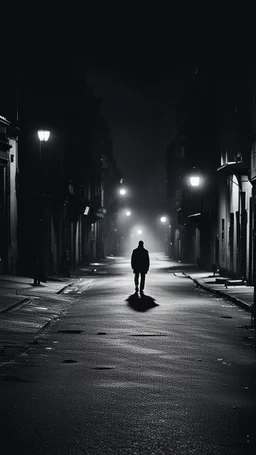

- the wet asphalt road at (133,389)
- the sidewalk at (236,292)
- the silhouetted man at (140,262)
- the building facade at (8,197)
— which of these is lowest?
the wet asphalt road at (133,389)

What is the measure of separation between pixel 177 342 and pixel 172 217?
81.0m

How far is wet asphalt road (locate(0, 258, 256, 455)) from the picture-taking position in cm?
694

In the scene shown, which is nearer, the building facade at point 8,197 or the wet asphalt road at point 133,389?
the wet asphalt road at point 133,389

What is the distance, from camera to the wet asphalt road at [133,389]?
22.8 feet

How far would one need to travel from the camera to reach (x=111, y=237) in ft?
337

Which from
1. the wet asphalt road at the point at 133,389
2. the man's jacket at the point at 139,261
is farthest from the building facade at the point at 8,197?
the wet asphalt road at the point at 133,389

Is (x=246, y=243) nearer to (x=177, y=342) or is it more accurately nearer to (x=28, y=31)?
(x=28, y=31)

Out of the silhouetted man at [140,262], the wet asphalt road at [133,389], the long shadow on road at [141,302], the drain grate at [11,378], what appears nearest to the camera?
the wet asphalt road at [133,389]

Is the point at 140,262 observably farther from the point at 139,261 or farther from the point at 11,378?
the point at 11,378

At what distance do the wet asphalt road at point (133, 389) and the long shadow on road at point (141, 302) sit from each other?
3154 mm

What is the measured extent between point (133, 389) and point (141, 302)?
47.3ft

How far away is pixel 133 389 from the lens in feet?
31.2

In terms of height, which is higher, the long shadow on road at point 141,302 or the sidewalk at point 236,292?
the sidewalk at point 236,292

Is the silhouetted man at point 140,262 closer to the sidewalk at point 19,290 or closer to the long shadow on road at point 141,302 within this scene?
the long shadow on road at point 141,302
